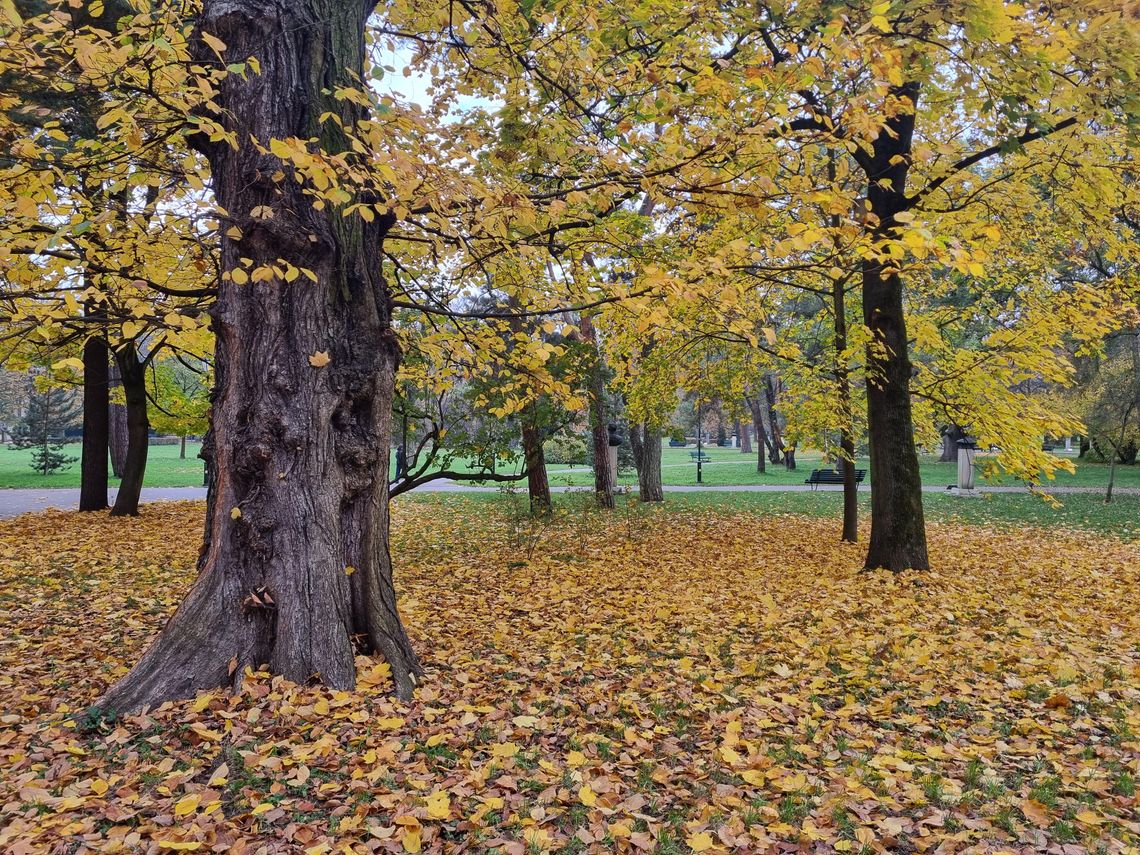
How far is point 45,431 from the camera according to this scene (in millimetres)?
24953

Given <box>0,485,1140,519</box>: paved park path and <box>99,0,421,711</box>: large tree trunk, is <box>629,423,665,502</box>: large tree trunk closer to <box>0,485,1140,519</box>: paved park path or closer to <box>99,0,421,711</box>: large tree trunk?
<box>0,485,1140,519</box>: paved park path

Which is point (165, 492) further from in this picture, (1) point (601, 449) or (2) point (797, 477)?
(2) point (797, 477)

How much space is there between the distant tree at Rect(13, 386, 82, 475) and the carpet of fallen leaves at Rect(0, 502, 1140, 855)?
19.5 meters

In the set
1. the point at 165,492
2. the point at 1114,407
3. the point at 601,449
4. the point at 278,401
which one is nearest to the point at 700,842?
the point at 278,401

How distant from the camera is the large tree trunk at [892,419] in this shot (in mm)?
7621

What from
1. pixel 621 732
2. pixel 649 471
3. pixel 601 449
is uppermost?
pixel 601 449

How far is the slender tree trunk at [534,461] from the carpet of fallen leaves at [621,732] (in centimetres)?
289

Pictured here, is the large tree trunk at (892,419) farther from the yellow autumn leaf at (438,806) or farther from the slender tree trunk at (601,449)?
the yellow autumn leaf at (438,806)

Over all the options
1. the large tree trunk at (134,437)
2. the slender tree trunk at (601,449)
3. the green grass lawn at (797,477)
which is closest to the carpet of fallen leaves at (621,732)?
the large tree trunk at (134,437)

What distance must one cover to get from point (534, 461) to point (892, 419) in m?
4.92

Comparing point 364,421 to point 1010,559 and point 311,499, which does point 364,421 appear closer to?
point 311,499

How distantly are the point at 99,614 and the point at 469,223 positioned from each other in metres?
4.60

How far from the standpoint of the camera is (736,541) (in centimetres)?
1057

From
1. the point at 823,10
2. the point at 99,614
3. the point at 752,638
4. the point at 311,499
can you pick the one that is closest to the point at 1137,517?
the point at 752,638
